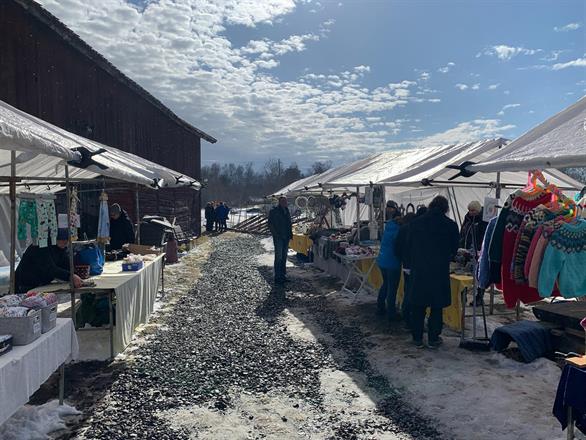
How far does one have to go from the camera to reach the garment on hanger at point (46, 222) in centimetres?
457

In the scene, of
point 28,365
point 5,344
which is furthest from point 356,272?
point 5,344

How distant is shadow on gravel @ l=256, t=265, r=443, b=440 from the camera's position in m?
3.60

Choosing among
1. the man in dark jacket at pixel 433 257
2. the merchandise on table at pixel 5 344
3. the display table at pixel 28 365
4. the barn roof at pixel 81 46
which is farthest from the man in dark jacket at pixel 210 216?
the merchandise on table at pixel 5 344

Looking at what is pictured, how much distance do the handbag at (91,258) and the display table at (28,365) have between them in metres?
1.97

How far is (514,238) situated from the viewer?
451cm

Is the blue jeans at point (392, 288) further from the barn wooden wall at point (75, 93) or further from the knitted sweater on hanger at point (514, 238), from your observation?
the barn wooden wall at point (75, 93)

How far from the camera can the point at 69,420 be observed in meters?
3.64

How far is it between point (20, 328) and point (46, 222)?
6.64 feet

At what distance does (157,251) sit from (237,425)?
16.4 feet

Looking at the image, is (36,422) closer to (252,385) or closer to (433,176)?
(252,385)

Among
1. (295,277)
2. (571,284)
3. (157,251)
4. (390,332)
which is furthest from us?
(295,277)

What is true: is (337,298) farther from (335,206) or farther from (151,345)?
(335,206)

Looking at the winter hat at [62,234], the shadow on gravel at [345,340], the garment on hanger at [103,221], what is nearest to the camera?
the shadow on gravel at [345,340]

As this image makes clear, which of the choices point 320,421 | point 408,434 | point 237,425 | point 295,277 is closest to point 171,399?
point 237,425
